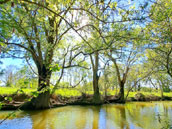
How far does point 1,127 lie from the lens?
6785 mm

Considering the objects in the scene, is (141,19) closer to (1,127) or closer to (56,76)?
(1,127)

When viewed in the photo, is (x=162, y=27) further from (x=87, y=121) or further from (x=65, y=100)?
(x=65, y=100)

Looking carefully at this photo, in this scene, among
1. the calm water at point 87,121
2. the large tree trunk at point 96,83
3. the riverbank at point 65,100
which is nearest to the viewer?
the calm water at point 87,121

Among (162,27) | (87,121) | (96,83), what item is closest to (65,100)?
(96,83)

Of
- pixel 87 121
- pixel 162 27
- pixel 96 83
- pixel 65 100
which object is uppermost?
pixel 162 27

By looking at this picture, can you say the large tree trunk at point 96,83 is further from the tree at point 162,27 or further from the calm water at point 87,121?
the tree at point 162,27

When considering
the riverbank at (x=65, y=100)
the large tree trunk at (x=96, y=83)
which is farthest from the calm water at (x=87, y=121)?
the large tree trunk at (x=96, y=83)

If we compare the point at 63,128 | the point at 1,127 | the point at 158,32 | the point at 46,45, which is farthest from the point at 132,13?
the point at 1,127

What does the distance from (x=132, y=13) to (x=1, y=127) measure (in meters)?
7.82

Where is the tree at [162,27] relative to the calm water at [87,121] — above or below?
above

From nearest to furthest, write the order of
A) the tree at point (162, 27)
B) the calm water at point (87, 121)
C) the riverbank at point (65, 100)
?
the tree at point (162, 27)
the calm water at point (87, 121)
the riverbank at point (65, 100)

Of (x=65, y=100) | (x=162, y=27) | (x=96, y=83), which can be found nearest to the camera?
(x=162, y=27)

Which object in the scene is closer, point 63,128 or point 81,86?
point 63,128

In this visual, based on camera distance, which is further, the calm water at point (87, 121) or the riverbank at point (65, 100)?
the riverbank at point (65, 100)
